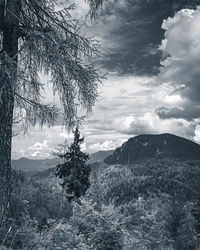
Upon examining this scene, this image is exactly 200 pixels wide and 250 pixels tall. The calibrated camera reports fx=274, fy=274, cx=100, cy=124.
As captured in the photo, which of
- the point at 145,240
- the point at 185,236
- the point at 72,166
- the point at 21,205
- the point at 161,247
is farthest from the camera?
the point at 72,166

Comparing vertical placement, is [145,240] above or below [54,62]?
below

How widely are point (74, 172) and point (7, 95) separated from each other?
79.6 feet

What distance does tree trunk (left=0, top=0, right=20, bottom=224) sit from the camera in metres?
4.20

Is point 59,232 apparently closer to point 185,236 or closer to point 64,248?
point 64,248

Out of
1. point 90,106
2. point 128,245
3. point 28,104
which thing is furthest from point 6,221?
point 128,245

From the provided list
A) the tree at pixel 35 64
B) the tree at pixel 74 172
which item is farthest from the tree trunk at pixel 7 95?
the tree at pixel 74 172

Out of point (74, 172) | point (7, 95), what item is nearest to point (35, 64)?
point (7, 95)

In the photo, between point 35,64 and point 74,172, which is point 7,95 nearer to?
point 35,64

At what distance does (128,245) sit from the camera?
779 cm

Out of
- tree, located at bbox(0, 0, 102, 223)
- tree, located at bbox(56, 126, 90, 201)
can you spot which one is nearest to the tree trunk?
tree, located at bbox(0, 0, 102, 223)

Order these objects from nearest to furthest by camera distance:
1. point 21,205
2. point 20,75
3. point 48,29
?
1. point 20,75
2. point 21,205
3. point 48,29

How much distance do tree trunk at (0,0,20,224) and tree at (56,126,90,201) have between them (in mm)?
23514

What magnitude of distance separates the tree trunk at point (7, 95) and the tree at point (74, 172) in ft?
77.1

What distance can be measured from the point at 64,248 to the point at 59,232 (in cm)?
40
